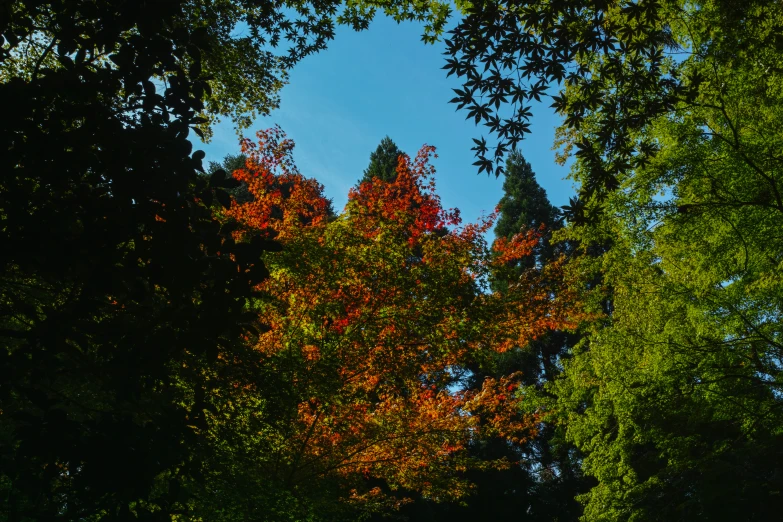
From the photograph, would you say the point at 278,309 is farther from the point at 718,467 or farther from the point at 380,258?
the point at 718,467

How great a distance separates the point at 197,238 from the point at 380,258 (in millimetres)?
4704

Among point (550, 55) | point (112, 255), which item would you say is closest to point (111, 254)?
point (112, 255)

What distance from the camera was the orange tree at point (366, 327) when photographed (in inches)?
294

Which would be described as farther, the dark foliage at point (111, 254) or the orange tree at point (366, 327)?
the orange tree at point (366, 327)

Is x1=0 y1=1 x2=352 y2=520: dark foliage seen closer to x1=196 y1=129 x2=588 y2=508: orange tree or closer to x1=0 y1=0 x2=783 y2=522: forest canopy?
x1=0 y1=0 x2=783 y2=522: forest canopy

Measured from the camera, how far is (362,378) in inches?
326

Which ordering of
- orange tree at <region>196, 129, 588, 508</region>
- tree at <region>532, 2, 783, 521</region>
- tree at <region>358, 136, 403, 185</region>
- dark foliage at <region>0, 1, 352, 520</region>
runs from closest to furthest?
dark foliage at <region>0, 1, 352, 520</region> < orange tree at <region>196, 129, 588, 508</region> < tree at <region>532, 2, 783, 521</region> < tree at <region>358, 136, 403, 185</region>

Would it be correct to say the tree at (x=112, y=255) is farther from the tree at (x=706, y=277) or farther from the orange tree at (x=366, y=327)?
the tree at (x=706, y=277)

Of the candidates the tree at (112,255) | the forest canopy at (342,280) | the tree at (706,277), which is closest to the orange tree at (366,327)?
the forest canopy at (342,280)

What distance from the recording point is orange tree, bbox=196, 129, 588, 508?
7.47 meters

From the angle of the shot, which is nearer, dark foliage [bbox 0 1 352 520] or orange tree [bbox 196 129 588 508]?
dark foliage [bbox 0 1 352 520]

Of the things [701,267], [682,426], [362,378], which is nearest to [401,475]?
[362,378]

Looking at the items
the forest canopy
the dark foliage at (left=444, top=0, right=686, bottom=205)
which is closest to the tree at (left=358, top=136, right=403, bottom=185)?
the forest canopy

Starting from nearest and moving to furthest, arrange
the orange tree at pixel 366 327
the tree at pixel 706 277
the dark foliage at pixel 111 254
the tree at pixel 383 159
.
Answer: the dark foliage at pixel 111 254 → the orange tree at pixel 366 327 → the tree at pixel 706 277 → the tree at pixel 383 159
